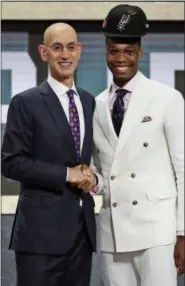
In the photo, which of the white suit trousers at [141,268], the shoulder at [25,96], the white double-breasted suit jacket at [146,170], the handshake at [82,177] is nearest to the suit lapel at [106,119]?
the white double-breasted suit jacket at [146,170]

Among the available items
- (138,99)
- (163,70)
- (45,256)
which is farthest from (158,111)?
(163,70)

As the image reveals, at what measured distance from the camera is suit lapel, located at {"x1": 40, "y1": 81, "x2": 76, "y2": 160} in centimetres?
218

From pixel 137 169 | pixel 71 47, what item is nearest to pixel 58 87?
pixel 71 47

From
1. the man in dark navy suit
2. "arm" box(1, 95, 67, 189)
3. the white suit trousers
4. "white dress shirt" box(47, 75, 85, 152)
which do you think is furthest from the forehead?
the white suit trousers

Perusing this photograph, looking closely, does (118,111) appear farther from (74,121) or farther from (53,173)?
(53,173)

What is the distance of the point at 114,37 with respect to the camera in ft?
7.20

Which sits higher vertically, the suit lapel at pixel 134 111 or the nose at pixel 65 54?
the nose at pixel 65 54

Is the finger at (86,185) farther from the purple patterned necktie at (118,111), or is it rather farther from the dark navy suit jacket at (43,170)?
the purple patterned necktie at (118,111)

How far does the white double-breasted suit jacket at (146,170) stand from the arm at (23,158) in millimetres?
173

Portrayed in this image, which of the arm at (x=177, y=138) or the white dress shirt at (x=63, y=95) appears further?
the white dress shirt at (x=63, y=95)

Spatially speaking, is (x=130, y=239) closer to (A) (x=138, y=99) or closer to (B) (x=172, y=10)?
(A) (x=138, y=99)

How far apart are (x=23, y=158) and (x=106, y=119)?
1.00ft

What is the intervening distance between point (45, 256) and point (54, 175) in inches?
10.6

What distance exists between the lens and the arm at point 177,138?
2109 millimetres
